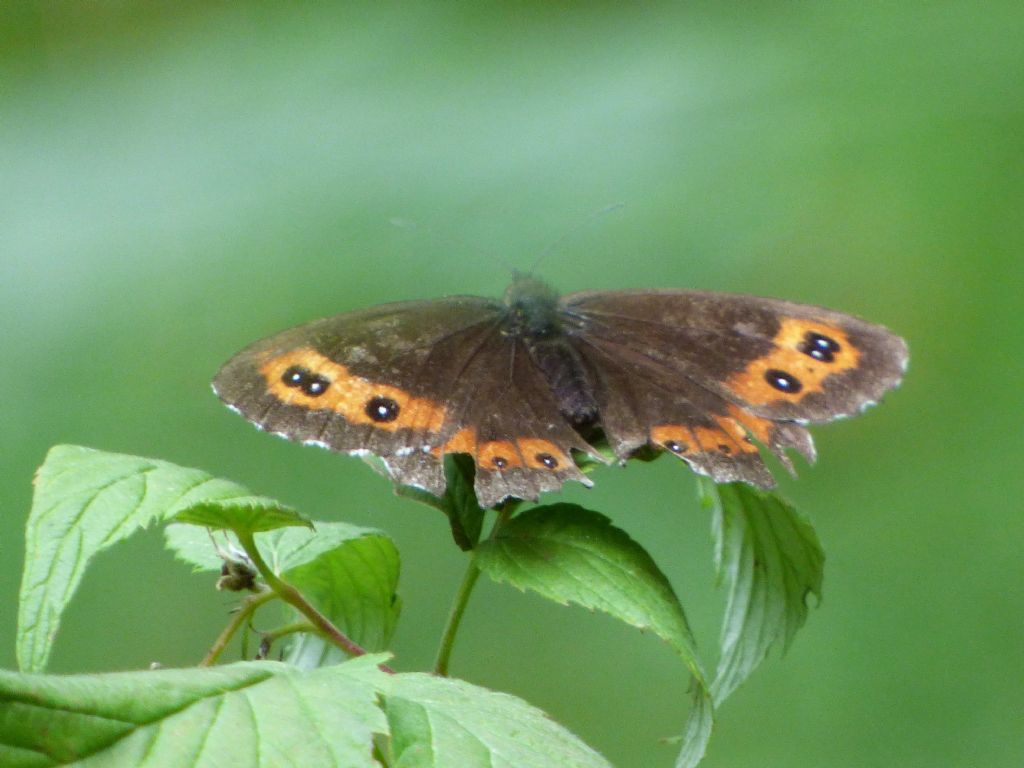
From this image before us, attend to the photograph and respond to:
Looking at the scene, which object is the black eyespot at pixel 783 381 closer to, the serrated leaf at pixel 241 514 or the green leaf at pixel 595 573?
the green leaf at pixel 595 573

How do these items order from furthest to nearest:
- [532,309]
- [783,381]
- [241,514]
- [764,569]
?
[532,309] → [783,381] → [764,569] → [241,514]

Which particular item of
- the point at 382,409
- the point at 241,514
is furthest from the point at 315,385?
the point at 241,514

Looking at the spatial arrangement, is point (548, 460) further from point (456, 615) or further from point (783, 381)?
point (783, 381)

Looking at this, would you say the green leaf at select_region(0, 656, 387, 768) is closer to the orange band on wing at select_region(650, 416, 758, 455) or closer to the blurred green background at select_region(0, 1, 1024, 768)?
the orange band on wing at select_region(650, 416, 758, 455)

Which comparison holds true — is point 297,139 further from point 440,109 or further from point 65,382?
point 65,382

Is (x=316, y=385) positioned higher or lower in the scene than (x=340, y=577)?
higher

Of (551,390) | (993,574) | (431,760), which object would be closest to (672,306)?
(551,390)
